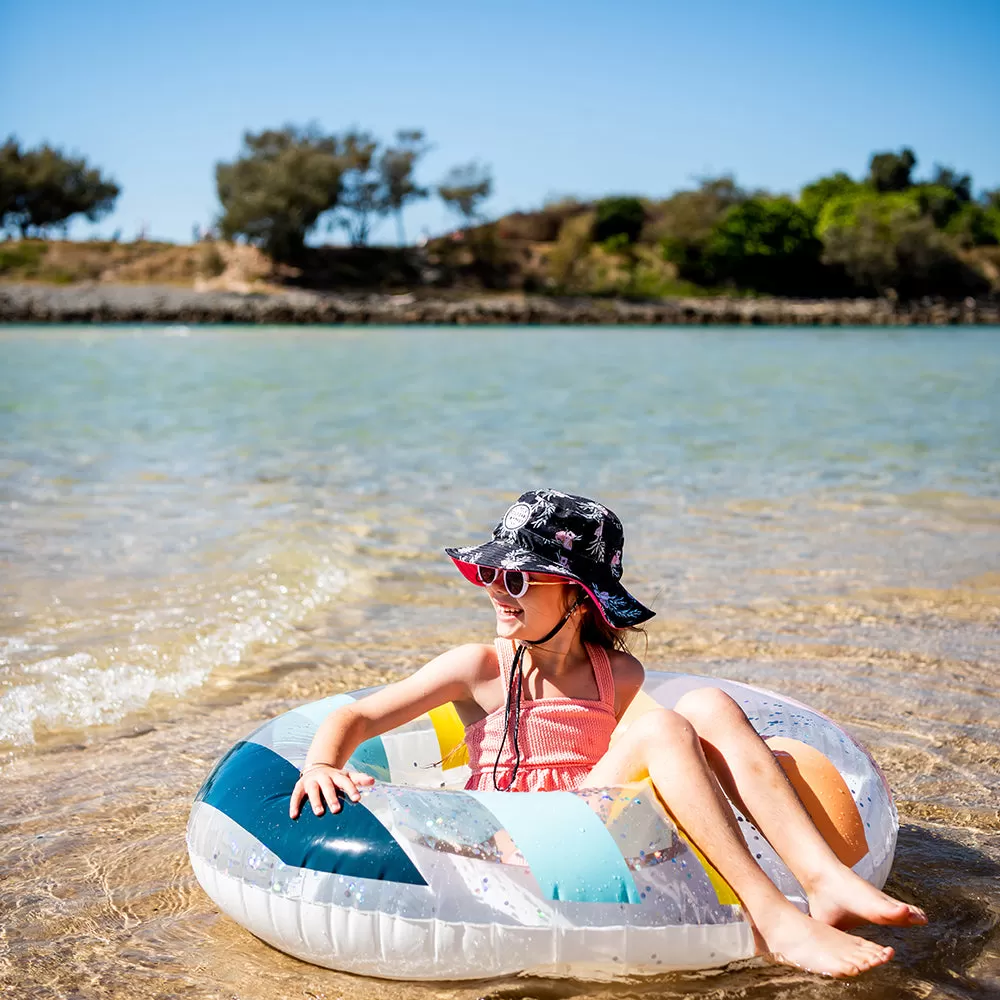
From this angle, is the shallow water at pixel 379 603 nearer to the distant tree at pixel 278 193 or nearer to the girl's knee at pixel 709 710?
the girl's knee at pixel 709 710

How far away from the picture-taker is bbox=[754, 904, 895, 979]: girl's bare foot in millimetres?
2221

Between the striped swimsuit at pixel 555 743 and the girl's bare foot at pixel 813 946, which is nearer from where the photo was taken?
the girl's bare foot at pixel 813 946

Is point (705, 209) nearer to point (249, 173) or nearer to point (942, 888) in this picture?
point (249, 173)

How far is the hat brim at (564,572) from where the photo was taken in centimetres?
264

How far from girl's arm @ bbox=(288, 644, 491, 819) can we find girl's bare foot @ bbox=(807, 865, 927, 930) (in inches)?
35.6

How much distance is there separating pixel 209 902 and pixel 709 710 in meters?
1.25

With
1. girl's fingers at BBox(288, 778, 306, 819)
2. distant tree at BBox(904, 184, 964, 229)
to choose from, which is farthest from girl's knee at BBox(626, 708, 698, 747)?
distant tree at BBox(904, 184, 964, 229)

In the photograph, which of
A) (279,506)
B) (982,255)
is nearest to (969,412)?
(279,506)

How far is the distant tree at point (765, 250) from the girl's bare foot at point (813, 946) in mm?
50391

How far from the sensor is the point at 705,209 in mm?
53094

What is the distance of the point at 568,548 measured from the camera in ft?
8.89

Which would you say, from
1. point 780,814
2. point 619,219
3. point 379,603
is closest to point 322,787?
point 780,814

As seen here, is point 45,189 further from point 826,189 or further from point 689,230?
point 826,189

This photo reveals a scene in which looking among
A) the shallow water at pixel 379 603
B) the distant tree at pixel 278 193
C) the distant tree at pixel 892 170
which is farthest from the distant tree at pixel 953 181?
the shallow water at pixel 379 603
